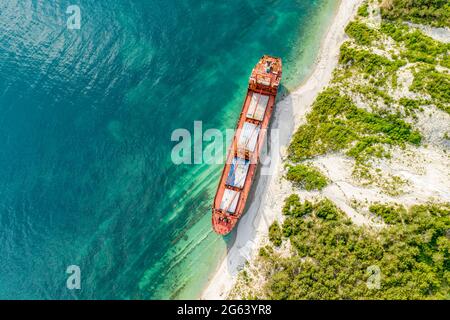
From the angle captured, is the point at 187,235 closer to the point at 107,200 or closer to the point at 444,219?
the point at 107,200

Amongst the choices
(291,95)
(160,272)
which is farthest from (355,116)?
(160,272)

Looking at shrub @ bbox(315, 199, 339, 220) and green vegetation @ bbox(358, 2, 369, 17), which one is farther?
green vegetation @ bbox(358, 2, 369, 17)

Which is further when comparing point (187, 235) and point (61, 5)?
point (61, 5)

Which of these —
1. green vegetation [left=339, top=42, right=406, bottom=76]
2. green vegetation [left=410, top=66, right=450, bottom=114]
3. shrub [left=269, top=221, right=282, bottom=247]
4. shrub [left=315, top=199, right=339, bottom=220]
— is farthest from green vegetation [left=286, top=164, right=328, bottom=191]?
green vegetation [left=410, top=66, right=450, bottom=114]

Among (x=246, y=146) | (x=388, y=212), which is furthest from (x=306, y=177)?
(x=388, y=212)

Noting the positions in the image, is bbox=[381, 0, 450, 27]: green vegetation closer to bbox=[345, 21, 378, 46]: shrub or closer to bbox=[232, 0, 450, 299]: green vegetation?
bbox=[232, 0, 450, 299]: green vegetation

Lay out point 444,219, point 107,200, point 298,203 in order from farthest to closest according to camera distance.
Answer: point 107,200 → point 298,203 → point 444,219
